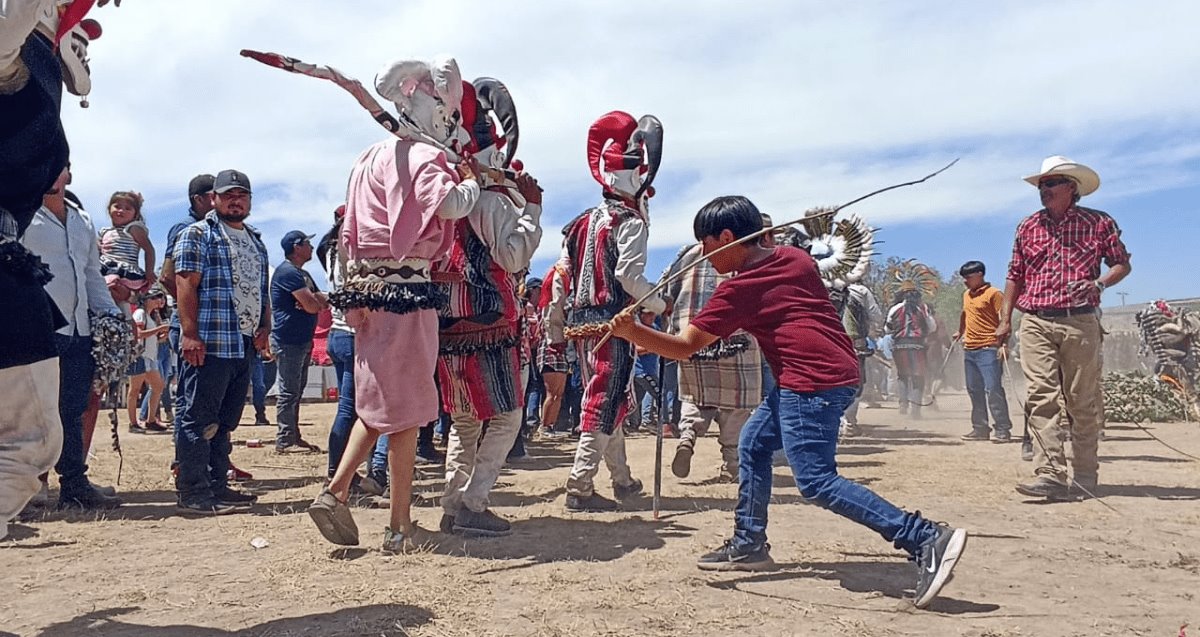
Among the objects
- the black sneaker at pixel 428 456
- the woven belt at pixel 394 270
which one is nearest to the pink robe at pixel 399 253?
the woven belt at pixel 394 270

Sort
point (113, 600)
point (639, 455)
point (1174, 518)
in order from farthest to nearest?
point (639, 455) < point (1174, 518) < point (113, 600)

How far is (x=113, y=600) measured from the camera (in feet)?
10.8

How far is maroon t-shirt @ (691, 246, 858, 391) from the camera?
3.56 metres

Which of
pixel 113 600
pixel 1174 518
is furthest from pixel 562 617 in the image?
pixel 1174 518

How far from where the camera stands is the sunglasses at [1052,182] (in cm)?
598

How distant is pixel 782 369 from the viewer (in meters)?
3.64

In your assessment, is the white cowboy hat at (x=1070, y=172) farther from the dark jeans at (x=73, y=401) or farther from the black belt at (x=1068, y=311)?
the dark jeans at (x=73, y=401)

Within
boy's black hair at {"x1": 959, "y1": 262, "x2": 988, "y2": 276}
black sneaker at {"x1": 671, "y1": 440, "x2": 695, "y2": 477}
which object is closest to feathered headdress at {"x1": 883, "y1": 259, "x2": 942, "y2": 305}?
boy's black hair at {"x1": 959, "y1": 262, "x2": 988, "y2": 276}

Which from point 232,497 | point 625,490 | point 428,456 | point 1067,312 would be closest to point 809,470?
point 625,490

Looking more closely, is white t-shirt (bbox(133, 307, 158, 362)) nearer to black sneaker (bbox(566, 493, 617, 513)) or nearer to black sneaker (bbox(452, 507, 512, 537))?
black sneaker (bbox(566, 493, 617, 513))

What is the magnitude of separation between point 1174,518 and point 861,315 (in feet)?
15.5

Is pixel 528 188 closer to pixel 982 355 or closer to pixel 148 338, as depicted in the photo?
pixel 982 355

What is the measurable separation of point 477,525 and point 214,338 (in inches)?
76.7

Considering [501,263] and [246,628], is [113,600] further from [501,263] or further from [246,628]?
[501,263]
